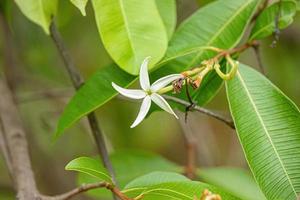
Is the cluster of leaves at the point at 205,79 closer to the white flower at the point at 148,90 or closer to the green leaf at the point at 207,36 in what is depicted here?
the green leaf at the point at 207,36

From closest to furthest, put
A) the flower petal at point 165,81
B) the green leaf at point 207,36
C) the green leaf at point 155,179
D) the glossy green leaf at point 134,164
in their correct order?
the flower petal at point 165,81 < the green leaf at point 155,179 < the green leaf at point 207,36 < the glossy green leaf at point 134,164

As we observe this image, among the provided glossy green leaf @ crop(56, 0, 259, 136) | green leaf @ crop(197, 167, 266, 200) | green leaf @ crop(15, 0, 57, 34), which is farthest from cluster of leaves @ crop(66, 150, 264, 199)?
green leaf @ crop(15, 0, 57, 34)

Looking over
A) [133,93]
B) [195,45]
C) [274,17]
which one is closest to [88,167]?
[133,93]

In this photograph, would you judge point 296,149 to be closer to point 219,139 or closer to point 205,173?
point 205,173

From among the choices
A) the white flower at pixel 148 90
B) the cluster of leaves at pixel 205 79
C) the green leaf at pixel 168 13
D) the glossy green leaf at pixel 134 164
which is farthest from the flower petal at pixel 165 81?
the glossy green leaf at pixel 134 164

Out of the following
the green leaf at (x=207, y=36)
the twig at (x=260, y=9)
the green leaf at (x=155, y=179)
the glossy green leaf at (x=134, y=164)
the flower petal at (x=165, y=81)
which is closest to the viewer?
the flower petal at (x=165, y=81)

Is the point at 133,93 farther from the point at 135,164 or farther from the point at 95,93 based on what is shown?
the point at 135,164

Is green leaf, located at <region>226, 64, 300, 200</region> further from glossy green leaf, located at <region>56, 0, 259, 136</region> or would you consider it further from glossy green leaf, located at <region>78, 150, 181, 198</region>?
glossy green leaf, located at <region>78, 150, 181, 198</region>
